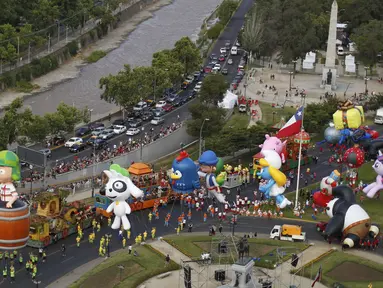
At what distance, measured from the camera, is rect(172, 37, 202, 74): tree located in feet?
526

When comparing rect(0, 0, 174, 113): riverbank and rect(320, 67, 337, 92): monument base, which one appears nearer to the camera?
rect(320, 67, 337, 92): monument base

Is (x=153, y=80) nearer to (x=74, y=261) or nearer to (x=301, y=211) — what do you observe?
(x=301, y=211)

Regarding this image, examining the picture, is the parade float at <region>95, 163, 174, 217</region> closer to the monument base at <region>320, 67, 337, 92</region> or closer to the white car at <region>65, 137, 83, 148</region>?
the white car at <region>65, 137, 83, 148</region>

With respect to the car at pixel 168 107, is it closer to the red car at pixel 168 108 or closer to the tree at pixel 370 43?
the red car at pixel 168 108

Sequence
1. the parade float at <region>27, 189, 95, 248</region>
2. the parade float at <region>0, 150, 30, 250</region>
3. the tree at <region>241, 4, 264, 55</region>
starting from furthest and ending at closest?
1. the tree at <region>241, 4, 264, 55</region>
2. the parade float at <region>27, 189, 95, 248</region>
3. the parade float at <region>0, 150, 30, 250</region>

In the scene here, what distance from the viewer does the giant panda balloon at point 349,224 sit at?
93438 mm

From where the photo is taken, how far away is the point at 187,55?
161m

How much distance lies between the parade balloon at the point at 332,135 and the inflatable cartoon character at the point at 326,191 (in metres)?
15.4

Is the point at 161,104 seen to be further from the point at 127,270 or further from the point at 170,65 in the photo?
the point at 127,270

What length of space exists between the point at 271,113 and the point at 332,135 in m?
23.1

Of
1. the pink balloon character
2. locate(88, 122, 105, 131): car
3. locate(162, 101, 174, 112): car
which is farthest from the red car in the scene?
the pink balloon character

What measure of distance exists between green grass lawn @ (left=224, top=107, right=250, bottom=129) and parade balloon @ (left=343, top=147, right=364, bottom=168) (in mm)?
Result: 23045

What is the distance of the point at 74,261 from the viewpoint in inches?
3543

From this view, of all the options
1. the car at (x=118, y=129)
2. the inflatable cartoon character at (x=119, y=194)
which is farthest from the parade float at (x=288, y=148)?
the car at (x=118, y=129)
